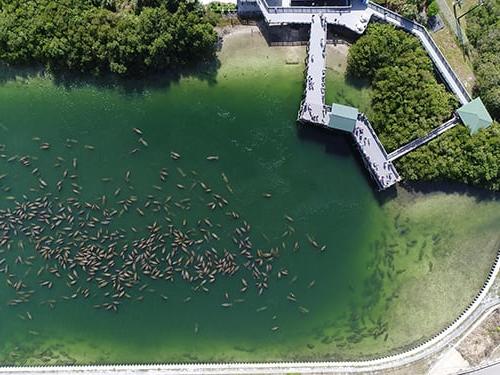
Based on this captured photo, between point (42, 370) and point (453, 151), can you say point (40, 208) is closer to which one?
point (42, 370)

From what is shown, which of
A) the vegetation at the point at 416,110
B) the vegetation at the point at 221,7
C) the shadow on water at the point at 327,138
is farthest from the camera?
the shadow on water at the point at 327,138

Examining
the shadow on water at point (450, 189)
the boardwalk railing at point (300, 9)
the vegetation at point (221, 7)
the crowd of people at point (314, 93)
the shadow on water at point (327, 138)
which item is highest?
the vegetation at point (221, 7)

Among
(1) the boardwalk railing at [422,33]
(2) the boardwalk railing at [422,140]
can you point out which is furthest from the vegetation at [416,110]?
(1) the boardwalk railing at [422,33]

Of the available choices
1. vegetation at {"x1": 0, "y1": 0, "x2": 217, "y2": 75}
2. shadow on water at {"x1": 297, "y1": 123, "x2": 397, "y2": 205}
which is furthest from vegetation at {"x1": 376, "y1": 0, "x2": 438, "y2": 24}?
vegetation at {"x1": 0, "y1": 0, "x2": 217, "y2": 75}

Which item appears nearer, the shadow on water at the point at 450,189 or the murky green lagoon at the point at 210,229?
the murky green lagoon at the point at 210,229

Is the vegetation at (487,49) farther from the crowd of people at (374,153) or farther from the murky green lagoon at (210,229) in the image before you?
the crowd of people at (374,153)

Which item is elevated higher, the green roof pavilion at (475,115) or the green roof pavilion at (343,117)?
the green roof pavilion at (343,117)

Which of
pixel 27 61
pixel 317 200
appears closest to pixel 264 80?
pixel 317 200
